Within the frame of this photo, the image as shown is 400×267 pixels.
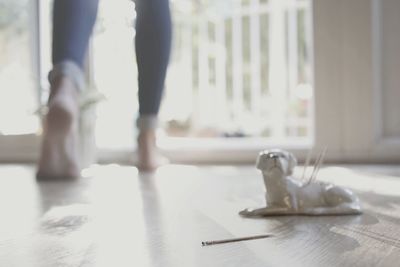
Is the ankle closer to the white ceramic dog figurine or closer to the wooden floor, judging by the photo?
the wooden floor

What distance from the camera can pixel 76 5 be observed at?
1561 mm

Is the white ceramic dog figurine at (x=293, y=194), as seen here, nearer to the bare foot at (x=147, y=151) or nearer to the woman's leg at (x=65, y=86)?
the woman's leg at (x=65, y=86)

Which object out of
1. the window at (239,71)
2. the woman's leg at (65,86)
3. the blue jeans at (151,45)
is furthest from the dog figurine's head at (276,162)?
the window at (239,71)

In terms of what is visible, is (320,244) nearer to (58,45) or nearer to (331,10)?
(58,45)

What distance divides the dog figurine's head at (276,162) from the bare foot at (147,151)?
893 millimetres

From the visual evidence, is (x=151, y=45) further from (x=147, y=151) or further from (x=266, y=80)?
(x=266, y=80)

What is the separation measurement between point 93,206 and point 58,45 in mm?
631

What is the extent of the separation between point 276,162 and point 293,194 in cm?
5

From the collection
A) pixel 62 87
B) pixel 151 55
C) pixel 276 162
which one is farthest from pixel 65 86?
pixel 276 162

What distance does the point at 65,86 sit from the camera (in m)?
1.53

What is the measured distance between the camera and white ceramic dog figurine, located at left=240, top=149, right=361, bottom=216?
2.90 ft

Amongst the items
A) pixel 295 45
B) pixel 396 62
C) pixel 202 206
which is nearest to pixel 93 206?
pixel 202 206

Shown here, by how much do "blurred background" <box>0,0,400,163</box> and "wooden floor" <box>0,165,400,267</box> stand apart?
0.55 metres

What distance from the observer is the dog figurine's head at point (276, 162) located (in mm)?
888
